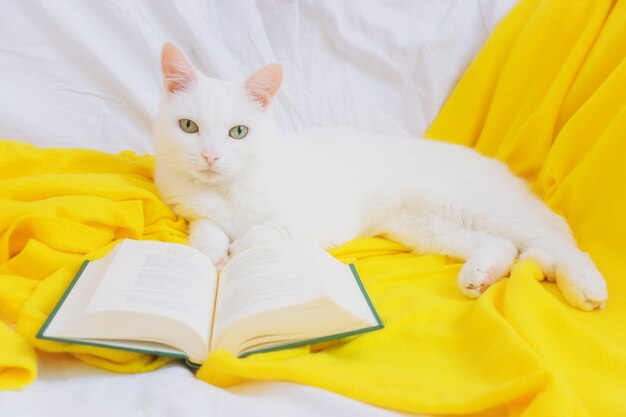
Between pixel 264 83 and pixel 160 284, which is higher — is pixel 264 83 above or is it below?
above

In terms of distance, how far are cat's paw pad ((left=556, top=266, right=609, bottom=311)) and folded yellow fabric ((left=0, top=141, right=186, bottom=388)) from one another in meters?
0.90

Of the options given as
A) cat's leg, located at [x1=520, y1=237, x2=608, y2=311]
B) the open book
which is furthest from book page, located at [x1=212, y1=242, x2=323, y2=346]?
cat's leg, located at [x1=520, y1=237, x2=608, y2=311]

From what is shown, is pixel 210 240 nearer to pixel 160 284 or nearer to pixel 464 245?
pixel 160 284

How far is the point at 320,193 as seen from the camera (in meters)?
1.63

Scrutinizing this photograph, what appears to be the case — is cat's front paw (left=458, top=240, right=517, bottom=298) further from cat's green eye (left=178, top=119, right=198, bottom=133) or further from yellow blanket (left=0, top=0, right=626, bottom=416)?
cat's green eye (left=178, top=119, right=198, bottom=133)

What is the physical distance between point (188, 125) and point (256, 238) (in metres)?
0.36

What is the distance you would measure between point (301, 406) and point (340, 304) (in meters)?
0.21

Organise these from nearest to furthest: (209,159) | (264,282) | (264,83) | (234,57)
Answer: (264,282) < (209,159) < (264,83) < (234,57)

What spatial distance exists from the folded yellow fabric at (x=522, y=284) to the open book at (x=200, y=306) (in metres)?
0.05

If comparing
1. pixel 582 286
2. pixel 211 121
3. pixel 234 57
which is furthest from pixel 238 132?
pixel 582 286

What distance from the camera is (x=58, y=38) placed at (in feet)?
6.22

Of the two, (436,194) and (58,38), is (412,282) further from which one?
(58,38)

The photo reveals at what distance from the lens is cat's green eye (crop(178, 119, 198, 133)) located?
57.7 inches

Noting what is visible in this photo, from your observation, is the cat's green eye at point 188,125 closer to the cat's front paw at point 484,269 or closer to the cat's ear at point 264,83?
the cat's ear at point 264,83
